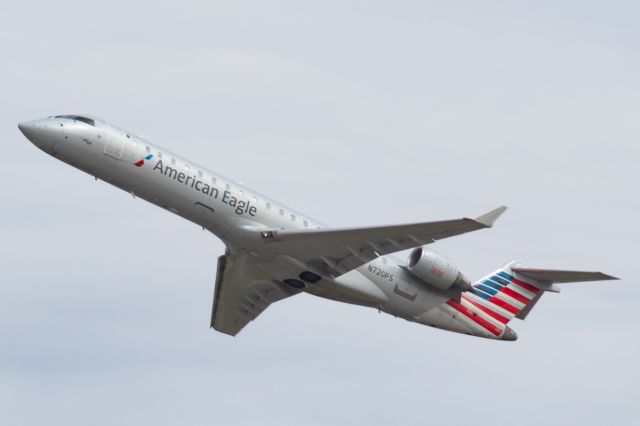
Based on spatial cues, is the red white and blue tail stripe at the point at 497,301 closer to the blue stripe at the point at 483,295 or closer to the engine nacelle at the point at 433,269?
the blue stripe at the point at 483,295

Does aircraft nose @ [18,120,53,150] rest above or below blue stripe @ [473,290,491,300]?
above

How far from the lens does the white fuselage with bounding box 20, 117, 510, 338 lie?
3300 cm

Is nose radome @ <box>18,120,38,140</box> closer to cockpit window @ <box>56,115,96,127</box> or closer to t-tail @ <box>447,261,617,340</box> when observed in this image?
cockpit window @ <box>56,115,96,127</box>

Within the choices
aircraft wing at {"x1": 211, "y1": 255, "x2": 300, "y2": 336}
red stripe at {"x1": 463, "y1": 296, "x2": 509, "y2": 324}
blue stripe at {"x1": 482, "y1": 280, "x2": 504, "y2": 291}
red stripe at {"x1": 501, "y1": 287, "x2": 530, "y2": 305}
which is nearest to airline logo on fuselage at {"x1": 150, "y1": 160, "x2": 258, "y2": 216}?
aircraft wing at {"x1": 211, "y1": 255, "x2": 300, "y2": 336}

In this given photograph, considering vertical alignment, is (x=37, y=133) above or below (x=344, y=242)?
above

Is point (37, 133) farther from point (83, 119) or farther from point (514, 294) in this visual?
point (514, 294)

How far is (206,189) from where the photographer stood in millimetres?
33688

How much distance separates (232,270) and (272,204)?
331 cm

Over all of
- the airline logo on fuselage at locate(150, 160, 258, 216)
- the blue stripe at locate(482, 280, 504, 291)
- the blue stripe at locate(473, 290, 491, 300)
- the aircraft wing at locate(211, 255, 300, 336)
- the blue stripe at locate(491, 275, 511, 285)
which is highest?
the airline logo on fuselage at locate(150, 160, 258, 216)

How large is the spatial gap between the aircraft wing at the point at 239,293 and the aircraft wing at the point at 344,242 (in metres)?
1.97

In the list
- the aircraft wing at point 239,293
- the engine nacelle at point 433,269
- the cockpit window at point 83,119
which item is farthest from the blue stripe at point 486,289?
the cockpit window at point 83,119

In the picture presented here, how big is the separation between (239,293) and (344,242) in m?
5.75

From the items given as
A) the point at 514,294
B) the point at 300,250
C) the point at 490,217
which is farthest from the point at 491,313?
the point at 490,217

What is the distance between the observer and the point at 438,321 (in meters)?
37.3
